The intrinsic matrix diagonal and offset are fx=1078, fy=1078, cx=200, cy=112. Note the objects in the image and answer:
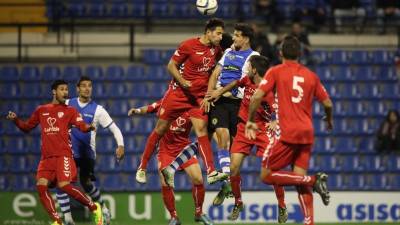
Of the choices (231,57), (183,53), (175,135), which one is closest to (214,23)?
(231,57)

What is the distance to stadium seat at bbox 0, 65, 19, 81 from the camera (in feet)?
65.3

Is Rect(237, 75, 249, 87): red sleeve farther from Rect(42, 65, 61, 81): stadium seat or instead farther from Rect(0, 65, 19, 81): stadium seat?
Rect(0, 65, 19, 81): stadium seat

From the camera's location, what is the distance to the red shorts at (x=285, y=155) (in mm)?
11469

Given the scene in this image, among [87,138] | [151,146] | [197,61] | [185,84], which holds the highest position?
[197,61]

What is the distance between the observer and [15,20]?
22078 mm

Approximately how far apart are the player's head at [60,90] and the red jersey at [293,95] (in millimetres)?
3435

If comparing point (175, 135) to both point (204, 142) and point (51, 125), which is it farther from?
point (51, 125)

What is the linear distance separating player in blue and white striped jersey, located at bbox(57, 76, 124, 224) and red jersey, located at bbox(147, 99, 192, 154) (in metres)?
0.65

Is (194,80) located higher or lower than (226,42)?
lower

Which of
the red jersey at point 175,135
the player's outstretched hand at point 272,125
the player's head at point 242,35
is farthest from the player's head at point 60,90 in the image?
the player's outstretched hand at point 272,125

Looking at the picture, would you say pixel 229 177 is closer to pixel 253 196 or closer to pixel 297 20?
pixel 253 196

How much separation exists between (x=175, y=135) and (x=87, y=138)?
178 centimetres

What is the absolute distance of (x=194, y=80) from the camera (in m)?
13.6

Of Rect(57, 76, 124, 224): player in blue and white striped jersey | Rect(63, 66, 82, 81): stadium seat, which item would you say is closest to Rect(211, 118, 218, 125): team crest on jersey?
Rect(57, 76, 124, 224): player in blue and white striped jersey
